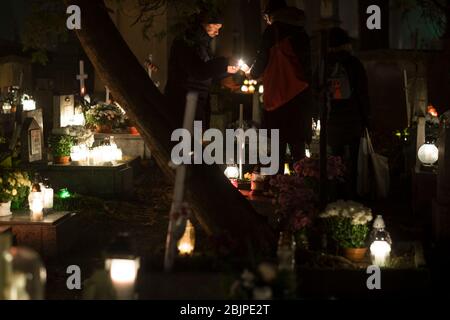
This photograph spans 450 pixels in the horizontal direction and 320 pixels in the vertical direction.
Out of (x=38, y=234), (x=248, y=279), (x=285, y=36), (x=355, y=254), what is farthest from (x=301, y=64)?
(x=248, y=279)

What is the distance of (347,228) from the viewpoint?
7293 mm

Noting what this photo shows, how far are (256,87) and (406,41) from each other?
7.64m

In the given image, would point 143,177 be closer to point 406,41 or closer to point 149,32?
point 149,32

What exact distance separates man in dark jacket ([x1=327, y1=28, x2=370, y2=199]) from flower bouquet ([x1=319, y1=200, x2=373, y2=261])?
8.88 feet

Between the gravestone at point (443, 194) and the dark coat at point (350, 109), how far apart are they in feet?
4.82

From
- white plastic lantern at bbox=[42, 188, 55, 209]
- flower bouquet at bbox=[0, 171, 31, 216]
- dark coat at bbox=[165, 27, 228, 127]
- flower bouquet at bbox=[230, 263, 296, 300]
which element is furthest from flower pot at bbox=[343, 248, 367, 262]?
flower bouquet at bbox=[0, 171, 31, 216]

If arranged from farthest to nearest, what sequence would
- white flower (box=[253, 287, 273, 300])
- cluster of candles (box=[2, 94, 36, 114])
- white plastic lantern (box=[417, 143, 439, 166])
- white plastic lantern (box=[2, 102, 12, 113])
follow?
cluster of candles (box=[2, 94, 36, 114]) < white plastic lantern (box=[2, 102, 12, 113]) < white plastic lantern (box=[417, 143, 439, 166]) < white flower (box=[253, 287, 273, 300])

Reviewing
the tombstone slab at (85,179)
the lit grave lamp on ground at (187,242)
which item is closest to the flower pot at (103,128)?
the tombstone slab at (85,179)

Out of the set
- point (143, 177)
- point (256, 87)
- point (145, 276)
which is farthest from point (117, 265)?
point (256, 87)

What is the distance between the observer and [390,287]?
21.0 feet

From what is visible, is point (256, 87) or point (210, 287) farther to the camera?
point (256, 87)

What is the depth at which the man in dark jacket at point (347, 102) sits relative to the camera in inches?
387

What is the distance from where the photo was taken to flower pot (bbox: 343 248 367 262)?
24.0 ft

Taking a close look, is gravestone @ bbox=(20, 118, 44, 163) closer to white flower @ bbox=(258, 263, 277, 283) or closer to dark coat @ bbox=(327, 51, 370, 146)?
dark coat @ bbox=(327, 51, 370, 146)
